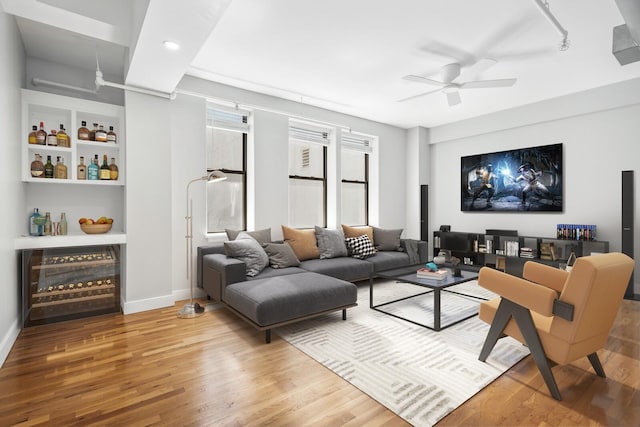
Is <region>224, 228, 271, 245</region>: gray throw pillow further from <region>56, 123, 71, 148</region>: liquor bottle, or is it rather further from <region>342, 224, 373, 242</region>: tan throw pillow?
<region>56, 123, 71, 148</region>: liquor bottle

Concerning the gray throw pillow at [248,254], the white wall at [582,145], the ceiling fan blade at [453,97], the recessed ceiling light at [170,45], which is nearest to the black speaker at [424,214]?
the white wall at [582,145]

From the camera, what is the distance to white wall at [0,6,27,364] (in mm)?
2475

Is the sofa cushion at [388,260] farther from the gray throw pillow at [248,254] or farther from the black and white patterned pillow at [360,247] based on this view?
the gray throw pillow at [248,254]

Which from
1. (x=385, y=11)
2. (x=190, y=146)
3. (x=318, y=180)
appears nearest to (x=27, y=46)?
(x=190, y=146)

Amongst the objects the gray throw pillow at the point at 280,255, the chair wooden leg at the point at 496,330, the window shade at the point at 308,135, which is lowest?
the chair wooden leg at the point at 496,330

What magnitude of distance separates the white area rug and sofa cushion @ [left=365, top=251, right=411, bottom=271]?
1.02 metres

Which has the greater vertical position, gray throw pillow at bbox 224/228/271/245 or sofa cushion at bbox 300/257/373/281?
gray throw pillow at bbox 224/228/271/245

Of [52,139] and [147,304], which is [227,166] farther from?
[147,304]

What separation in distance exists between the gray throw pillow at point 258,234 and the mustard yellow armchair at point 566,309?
2.83 metres

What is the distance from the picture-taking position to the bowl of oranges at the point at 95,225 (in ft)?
11.2

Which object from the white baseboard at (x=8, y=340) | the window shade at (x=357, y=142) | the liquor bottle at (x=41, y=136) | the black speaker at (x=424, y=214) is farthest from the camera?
the black speaker at (x=424, y=214)

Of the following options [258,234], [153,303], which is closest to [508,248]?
[258,234]

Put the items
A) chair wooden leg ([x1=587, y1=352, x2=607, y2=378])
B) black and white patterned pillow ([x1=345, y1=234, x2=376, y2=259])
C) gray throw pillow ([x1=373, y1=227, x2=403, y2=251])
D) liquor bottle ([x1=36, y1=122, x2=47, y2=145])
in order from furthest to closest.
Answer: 1. gray throw pillow ([x1=373, y1=227, x2=403, y2=251])
2. black and white patterned pillow ([x1=345, y1=234, x2=376, y2=259])
3. liquor bottle ([x1=36, y1=122, x2=47, y2=145])
4. chair wooden leg ([x1=587, y1=352, x2=607, y2=378])

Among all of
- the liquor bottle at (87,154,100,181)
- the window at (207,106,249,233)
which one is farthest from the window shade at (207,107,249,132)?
the liquor bottle at (87,154,100,181)
